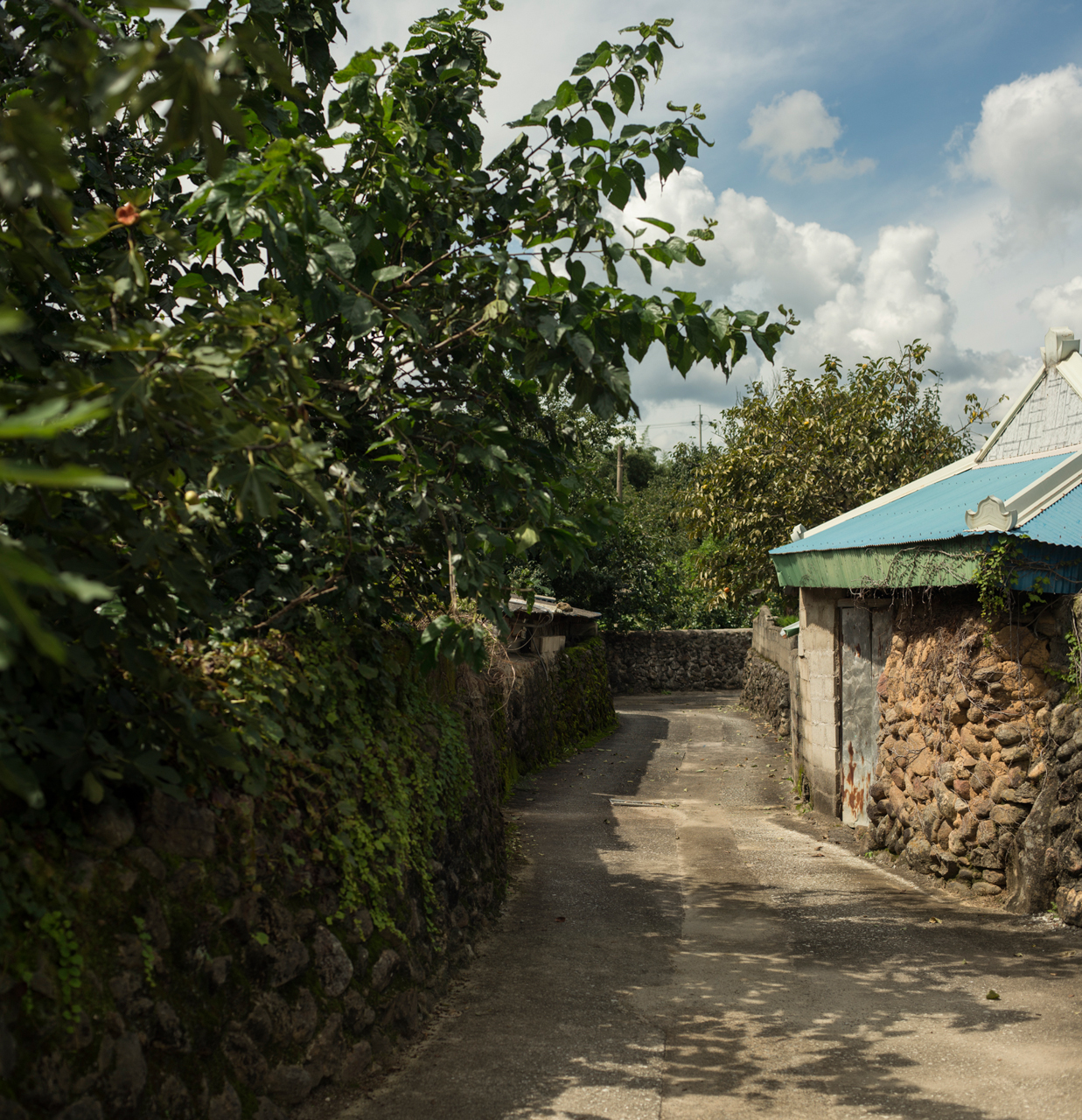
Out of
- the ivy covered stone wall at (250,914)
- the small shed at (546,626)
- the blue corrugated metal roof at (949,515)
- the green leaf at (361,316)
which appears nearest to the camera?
the ivy covered stone wall at (250,914)

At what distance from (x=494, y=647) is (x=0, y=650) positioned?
33.3ft

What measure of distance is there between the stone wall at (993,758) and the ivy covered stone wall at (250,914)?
4359mm

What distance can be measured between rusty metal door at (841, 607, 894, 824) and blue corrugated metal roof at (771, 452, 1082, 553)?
35.3 inches

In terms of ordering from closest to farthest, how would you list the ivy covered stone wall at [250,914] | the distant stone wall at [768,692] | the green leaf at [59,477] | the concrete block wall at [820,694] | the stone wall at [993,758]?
the green leaf at [59,477]
the ivy covered stone wall at [250,914]
the stone wall at [993,758]
the concrete block wall at [820,694]
the distant stone wall at [768,692]

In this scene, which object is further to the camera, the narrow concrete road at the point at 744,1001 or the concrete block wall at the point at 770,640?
the concrete block wall at the point at 770,640

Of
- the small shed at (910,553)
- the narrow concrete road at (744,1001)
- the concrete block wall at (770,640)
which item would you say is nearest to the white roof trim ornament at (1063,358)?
the small shed at (910,553)

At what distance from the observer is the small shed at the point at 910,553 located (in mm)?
7516

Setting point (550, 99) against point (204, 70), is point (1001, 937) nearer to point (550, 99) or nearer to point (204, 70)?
point (550, 99)

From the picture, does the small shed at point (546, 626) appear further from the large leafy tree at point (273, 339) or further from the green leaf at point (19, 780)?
the green leaf at point (19, 780)

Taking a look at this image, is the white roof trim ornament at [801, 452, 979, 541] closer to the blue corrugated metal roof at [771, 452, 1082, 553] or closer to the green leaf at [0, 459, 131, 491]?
the blue corrugated metal roof at [771, 452, 1082, 553]

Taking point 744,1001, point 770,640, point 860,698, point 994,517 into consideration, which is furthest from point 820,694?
point 770,640

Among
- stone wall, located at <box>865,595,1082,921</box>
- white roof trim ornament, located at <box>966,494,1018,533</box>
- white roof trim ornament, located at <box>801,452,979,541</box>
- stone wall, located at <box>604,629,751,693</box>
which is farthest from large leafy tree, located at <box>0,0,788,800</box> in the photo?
stone wall, located at <box>604,629,751,693</box>

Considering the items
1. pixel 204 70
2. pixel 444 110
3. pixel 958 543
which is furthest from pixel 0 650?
pixel 958 543

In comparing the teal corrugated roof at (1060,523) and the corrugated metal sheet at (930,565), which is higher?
the teal corrugated roof at (1060,523)
